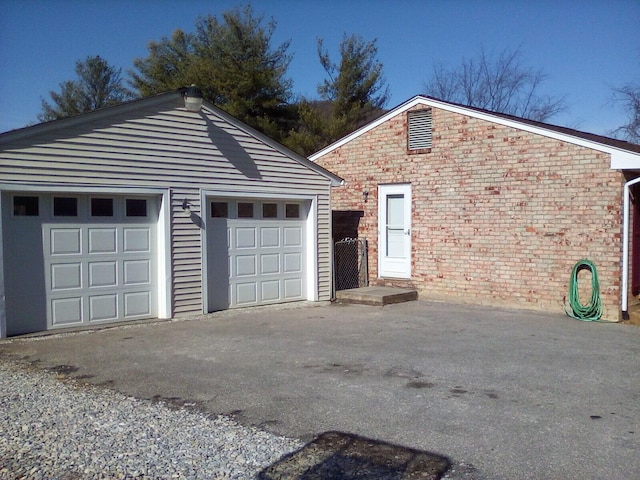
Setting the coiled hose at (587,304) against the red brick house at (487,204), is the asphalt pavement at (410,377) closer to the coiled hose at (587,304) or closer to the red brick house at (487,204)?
the coiled hose at (587,304)

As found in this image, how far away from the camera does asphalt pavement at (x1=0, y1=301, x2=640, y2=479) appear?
5273mm

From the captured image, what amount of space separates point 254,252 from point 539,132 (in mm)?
6014

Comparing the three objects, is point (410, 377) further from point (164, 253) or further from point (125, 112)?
point (125, 112)

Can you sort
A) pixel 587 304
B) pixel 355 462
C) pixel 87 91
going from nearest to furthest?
pixel 355 462 → pixel 587 304 → pixel 87 91

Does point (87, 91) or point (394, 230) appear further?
point (87, 91)

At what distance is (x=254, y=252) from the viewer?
495 inches

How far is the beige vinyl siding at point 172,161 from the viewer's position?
9617 mm

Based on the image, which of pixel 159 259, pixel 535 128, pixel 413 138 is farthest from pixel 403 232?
pixel 159 259

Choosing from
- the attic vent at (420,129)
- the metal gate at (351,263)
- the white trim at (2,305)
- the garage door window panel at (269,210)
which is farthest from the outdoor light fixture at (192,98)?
the attic vent at (420,129)

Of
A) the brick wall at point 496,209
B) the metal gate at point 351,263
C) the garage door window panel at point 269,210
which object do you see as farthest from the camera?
the metal gate at point 351,263

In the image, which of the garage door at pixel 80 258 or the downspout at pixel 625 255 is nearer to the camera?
the garage door at pixel 80 258

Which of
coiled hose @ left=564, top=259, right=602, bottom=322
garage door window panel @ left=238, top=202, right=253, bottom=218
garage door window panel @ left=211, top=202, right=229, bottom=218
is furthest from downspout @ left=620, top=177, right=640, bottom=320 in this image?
garage door window panel @ left=211, top=202, right=229, bottom=218

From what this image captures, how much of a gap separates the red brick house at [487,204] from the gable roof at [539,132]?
0.08ft

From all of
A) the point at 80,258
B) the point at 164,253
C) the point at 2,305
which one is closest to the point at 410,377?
the point at 164,253
